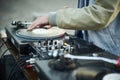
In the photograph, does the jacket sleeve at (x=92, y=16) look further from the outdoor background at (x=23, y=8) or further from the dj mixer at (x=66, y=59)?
the outdoor background at (x=23, y=8)

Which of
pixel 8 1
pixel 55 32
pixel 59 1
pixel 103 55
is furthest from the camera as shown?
pixel 59 1

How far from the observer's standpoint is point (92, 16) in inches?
30.0

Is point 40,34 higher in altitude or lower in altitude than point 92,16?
lower

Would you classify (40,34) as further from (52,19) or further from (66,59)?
(66,59)

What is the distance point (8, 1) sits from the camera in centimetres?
159

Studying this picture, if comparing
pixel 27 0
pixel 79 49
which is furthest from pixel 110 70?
pixel 27 0

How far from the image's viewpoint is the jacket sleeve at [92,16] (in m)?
0.75

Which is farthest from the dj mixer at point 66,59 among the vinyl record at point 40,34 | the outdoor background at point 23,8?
the outdoor background at point 23,8

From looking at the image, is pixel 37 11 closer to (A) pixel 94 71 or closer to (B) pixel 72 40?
(B) pixel 72 40

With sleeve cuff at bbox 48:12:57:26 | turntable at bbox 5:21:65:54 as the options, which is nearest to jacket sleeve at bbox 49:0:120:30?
sleeve cuff at bbox 48:12:57:26

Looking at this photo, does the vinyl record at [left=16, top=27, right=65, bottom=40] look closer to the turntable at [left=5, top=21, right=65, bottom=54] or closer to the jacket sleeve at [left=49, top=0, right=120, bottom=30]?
the turntable at [left=5, top=21, right=65, bottom=54]

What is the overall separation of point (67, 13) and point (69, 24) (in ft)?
0.14

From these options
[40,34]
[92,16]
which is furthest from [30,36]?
[92,16]

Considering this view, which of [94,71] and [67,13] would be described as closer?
[94,71]
